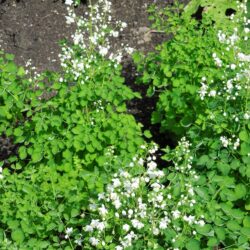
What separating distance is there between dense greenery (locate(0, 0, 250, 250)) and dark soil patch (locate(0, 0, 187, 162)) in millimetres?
1228

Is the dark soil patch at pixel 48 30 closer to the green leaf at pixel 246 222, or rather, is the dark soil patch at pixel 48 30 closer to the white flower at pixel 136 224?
the green leaf at pixel 246 222

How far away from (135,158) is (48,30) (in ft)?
10.5

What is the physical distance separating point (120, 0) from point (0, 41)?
1.36 meters

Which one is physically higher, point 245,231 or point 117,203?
point 117,203

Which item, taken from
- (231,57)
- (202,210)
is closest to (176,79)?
(231,57)

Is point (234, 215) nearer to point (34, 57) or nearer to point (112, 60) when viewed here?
point (112, 60)

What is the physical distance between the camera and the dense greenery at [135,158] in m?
3.18

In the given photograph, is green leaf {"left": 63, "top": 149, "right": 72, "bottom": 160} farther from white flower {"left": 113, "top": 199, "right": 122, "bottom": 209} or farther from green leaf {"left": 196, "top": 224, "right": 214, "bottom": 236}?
green leaf {"left": 196, "top": 224, "right": 214, "bottom": 236}

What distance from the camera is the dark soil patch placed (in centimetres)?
585

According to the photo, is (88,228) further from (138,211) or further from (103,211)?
(138,211)

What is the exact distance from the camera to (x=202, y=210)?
128 inches

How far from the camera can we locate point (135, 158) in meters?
3.24

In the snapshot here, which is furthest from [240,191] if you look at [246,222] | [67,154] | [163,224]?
[67,154]

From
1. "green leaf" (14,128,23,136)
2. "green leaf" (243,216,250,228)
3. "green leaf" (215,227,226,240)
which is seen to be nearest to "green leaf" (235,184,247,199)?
"green leaf" (243,216,250,228)
